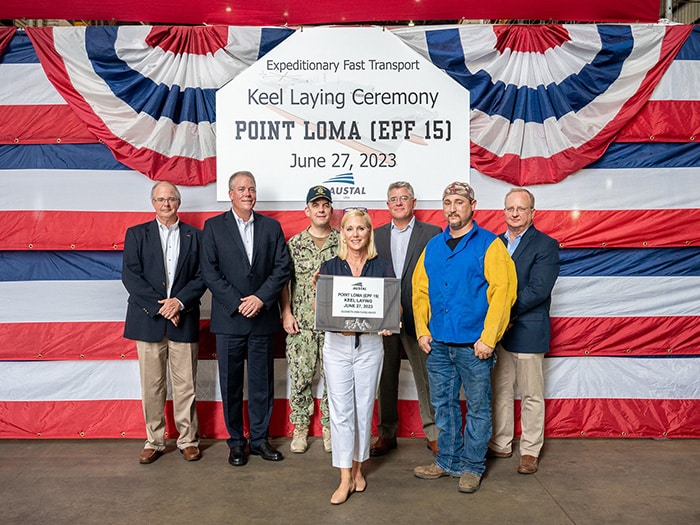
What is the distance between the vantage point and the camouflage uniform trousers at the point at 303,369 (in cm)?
432

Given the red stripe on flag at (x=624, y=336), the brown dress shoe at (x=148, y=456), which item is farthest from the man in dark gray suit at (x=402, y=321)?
the brown dress shoe at (x=148, y=456)

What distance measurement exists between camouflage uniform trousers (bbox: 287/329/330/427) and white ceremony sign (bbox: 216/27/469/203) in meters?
1.02

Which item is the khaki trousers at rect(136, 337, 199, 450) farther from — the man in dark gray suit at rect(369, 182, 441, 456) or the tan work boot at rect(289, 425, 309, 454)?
the man in dark gray suit at rect(369, 182, 441, 456)

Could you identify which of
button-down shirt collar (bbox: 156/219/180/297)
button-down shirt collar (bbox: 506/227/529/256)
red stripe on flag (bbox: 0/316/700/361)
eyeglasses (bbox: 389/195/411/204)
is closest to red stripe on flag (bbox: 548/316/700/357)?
red stripe on flag (bbox: 0/316/700/361)

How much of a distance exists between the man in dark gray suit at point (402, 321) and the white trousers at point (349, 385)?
76 centimetres

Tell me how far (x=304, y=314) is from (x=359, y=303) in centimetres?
94

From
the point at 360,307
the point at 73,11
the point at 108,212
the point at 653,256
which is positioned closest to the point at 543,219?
the point at 653,256

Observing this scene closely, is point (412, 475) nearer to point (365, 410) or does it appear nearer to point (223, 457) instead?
point (365, 410)

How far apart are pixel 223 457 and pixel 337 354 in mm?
1330

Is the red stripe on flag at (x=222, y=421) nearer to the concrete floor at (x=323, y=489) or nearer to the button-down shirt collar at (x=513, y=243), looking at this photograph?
the concrete floor at (x=323, y=489)

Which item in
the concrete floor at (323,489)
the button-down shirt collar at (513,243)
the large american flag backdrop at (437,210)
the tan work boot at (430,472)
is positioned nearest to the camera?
the concrete floor at (323,489)

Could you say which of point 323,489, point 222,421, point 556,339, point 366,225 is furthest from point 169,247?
point 556,339

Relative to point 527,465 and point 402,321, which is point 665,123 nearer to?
point 402,321

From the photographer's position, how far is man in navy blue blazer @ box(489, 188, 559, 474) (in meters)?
3.91
